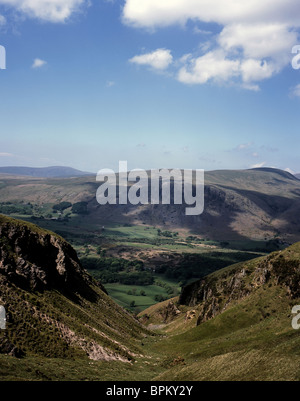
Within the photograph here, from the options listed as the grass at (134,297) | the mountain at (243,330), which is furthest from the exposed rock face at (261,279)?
the grass at (134,297)

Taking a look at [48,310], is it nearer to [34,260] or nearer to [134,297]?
[34,260]

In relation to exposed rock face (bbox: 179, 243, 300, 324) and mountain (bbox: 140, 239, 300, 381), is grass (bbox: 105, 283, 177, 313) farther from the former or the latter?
exposed rock face (bbox: 179, 243, 300, 324)

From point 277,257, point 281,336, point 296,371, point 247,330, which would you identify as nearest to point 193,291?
point 277,257

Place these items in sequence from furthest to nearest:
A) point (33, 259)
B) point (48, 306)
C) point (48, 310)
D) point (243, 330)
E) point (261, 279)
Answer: point (261, 279) < point (33, 259) < point (243, 330) < point (48, 306) < point (48, 310)

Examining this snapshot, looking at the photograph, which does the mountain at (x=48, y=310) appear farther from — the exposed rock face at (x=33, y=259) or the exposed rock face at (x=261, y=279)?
the exposed rock face at (x=261, y=279)

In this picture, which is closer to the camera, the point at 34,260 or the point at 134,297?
the point at 34,260

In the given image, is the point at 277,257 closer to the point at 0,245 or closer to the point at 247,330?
the point at 247,330

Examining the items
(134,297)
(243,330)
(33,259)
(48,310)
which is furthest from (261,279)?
(134,297)
